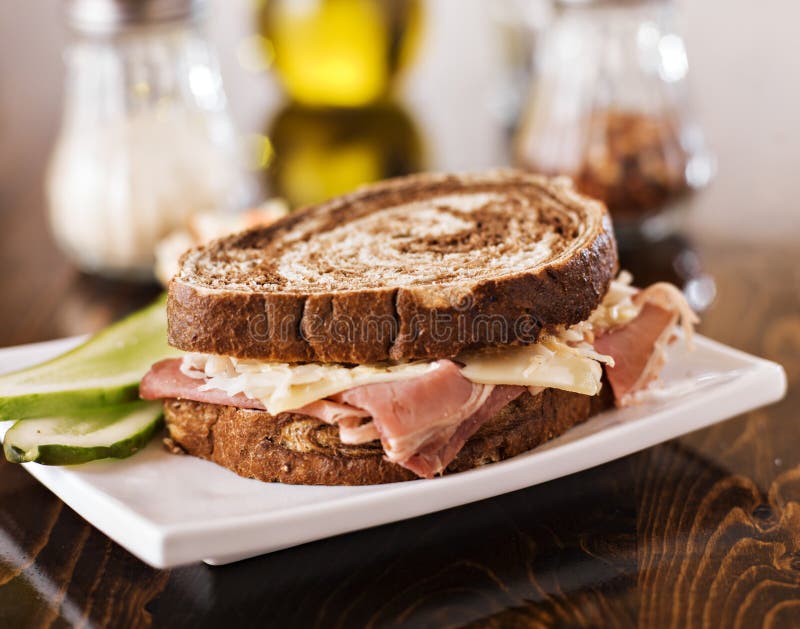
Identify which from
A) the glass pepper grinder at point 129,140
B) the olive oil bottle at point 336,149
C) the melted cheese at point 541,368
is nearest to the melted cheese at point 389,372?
the melted cheese at point 541,368

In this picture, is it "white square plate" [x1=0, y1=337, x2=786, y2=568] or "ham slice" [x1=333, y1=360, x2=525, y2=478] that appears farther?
"ham slice" [x1=333, y1=360, x2=525, y2=478]

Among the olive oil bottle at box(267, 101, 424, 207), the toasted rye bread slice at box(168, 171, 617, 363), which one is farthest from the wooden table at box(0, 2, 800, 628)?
the olive oil bottle at box(267, 101, 424, 207)

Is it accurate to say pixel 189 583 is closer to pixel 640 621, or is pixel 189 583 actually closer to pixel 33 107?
pixel 640 621

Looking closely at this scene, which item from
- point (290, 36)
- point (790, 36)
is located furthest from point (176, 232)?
point (790, 36)

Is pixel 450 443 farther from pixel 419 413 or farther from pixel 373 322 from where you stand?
pixel 373 322

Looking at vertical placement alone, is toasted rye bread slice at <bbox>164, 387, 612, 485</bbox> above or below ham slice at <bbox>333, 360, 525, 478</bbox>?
below

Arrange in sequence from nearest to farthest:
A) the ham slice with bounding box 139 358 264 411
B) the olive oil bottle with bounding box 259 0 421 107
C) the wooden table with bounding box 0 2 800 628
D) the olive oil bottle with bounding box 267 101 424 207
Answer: the wooden table with bounding box 0 2 800 628 → the ham slice with bounding box 139 358 264 411 → the olive oil bottle with bounding box 267 101 424 207 → the olive oil bottle with bounding box 259 0 421 107

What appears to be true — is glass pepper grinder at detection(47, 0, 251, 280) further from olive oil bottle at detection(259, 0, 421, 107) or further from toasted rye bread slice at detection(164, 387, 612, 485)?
toasted rye bread slice at detection(164, 387, 612, 485)

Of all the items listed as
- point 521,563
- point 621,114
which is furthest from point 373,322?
point 621,114
